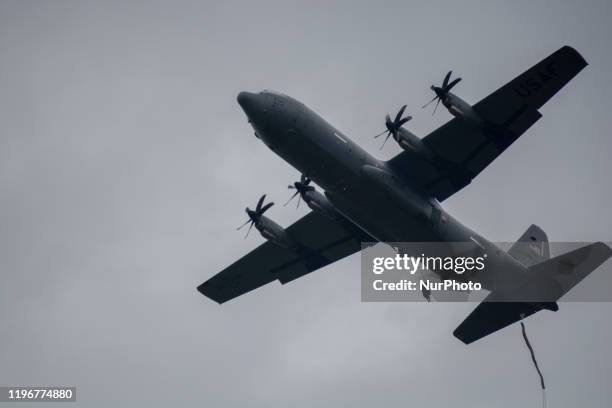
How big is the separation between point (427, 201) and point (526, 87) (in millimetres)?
6653

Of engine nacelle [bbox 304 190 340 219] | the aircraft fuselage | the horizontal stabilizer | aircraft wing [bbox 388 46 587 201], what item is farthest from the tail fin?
engine nacelle [bbox 304 190 340 219]

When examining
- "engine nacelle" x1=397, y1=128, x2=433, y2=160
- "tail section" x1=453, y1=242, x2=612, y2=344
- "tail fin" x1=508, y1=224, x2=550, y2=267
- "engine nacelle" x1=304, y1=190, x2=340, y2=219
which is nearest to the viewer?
"engine nacelle" x1=397, y1=128, x2=433, y2=160

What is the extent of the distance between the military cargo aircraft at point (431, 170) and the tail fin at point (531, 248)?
8.00 ft

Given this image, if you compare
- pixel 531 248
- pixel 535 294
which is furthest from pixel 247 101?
pixel 531 248

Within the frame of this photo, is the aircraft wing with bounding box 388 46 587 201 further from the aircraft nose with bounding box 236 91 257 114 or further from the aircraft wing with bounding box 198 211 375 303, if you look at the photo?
the aircraft nose with bounding box 236 91 257 114

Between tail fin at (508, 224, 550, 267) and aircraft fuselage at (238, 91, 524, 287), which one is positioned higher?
aircraft fuselage at (238, 91, 524, 287)

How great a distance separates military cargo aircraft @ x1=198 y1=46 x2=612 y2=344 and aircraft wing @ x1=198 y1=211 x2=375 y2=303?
2.02 feet

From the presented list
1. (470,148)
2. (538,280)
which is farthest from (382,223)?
(538,280)

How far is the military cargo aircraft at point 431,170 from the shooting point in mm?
38312

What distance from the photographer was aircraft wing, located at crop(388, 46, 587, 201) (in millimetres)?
38406

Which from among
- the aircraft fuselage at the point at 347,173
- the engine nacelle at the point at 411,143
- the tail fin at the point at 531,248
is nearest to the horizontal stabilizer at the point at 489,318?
the aircraft fuselage at the point at 347,173

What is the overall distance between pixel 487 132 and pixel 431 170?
3.05 m

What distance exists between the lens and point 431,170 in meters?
40.8

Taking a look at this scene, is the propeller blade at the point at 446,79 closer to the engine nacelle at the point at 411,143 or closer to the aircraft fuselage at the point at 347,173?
the engine nacelle at the point at 411,143
